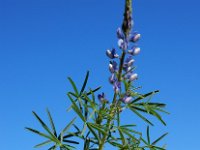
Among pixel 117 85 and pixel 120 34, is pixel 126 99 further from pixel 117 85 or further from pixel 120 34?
pixel 120 34

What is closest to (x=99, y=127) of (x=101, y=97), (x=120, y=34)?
(x=101, y=97)

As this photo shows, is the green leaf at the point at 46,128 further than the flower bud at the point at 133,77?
Yes

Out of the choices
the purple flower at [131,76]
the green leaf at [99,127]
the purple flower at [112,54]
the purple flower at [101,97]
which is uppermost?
the purple flower at [112,54]

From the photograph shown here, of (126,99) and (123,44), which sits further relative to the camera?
(123,44)

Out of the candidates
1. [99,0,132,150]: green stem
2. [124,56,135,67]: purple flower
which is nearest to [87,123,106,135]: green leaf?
[99,0,132,150]: green stem

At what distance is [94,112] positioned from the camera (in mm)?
3281

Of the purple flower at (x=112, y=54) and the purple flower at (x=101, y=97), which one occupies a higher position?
the purple flower at (x=112, y=54)

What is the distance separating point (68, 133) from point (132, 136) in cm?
A: 55

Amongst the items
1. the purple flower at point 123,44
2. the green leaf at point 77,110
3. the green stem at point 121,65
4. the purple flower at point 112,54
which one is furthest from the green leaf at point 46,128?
the purple flower at point 123,44

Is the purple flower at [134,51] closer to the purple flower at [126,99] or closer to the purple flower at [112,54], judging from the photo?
the purple flower at [112,54]

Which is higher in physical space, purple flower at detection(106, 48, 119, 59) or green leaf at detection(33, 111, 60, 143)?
purple flower at detection(106, 48, 119, 59)

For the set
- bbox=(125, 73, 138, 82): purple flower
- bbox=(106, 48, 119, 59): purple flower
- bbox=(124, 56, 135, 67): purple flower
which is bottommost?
bbox=(125, 73, 138, 82): purple flower

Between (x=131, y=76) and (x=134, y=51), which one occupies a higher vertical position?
(x=134, y=51)

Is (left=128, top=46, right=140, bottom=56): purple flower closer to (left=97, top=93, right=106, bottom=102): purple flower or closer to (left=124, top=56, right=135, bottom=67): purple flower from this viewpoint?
(left=124, top=56, right=135, bottom=67): purple flower
